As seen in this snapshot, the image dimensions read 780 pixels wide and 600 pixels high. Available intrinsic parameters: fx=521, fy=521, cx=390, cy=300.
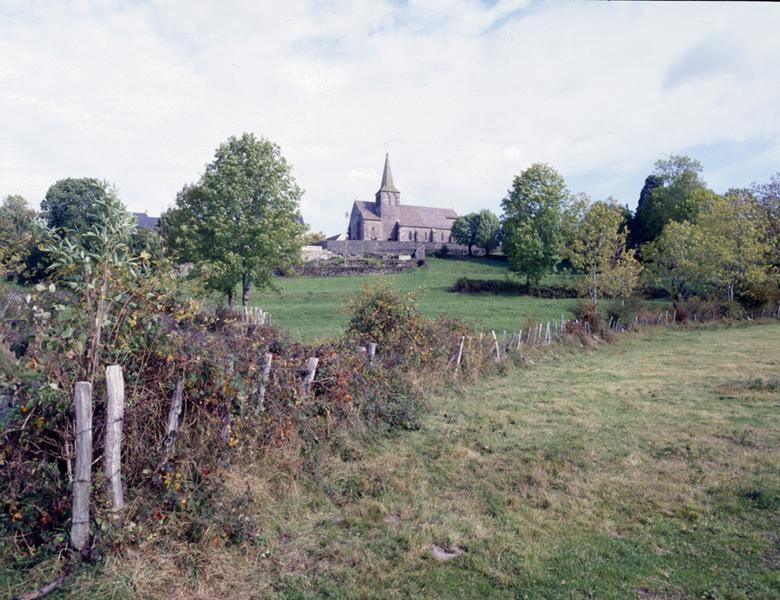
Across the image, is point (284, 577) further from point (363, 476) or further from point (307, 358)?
point (307, 358)

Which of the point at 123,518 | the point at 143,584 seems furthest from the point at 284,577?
the point at 123,518

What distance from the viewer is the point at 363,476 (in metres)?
6.68

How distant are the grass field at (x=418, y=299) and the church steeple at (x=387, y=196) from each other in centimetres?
4310

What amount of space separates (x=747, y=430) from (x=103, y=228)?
10.1 meters

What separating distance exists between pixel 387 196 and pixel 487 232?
100ft

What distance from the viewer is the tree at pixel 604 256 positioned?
116 ft

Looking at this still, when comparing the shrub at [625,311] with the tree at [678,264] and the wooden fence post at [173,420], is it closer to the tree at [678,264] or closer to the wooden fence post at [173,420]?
the tree at [678,264]

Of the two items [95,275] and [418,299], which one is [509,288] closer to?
[418,299]

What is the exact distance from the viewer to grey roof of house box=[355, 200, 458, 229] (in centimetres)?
9994

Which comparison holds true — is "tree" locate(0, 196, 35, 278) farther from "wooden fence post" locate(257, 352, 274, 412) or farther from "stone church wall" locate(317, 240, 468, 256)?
"stone church wall" locate(317, 240, 468, 256)

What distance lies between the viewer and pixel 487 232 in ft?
257

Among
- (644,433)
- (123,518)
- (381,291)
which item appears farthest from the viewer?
(381,291)

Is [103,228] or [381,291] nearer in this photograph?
[103,228]

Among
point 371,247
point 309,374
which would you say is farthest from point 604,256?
point 371,247
